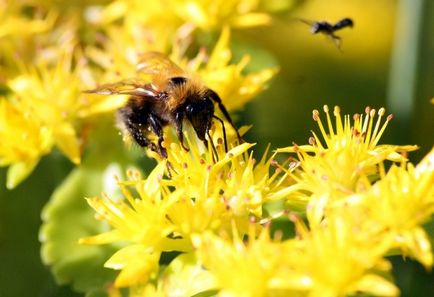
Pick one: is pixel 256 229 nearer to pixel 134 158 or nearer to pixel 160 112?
pixel 160 112

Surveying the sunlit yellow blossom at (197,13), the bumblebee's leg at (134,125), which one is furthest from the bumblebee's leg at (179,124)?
the sunlit yellow blossom at (197,13)

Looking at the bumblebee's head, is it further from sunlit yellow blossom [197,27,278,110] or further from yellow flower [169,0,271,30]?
yellow flower [169,0,271,30]

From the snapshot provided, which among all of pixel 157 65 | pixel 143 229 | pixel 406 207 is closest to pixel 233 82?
pixel 157 65

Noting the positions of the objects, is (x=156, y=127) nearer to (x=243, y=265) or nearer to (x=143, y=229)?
(x=143, y=229)

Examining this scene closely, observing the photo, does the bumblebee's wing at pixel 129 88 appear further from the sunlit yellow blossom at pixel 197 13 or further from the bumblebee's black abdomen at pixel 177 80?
the sunlit yellow blossom at pixel 197 13

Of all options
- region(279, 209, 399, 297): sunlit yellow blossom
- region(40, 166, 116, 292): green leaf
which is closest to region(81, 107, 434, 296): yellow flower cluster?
region(279, 209, 399, 297): sunlit yellow blossom

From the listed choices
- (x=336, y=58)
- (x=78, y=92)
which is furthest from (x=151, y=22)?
(x=336, y=58)
